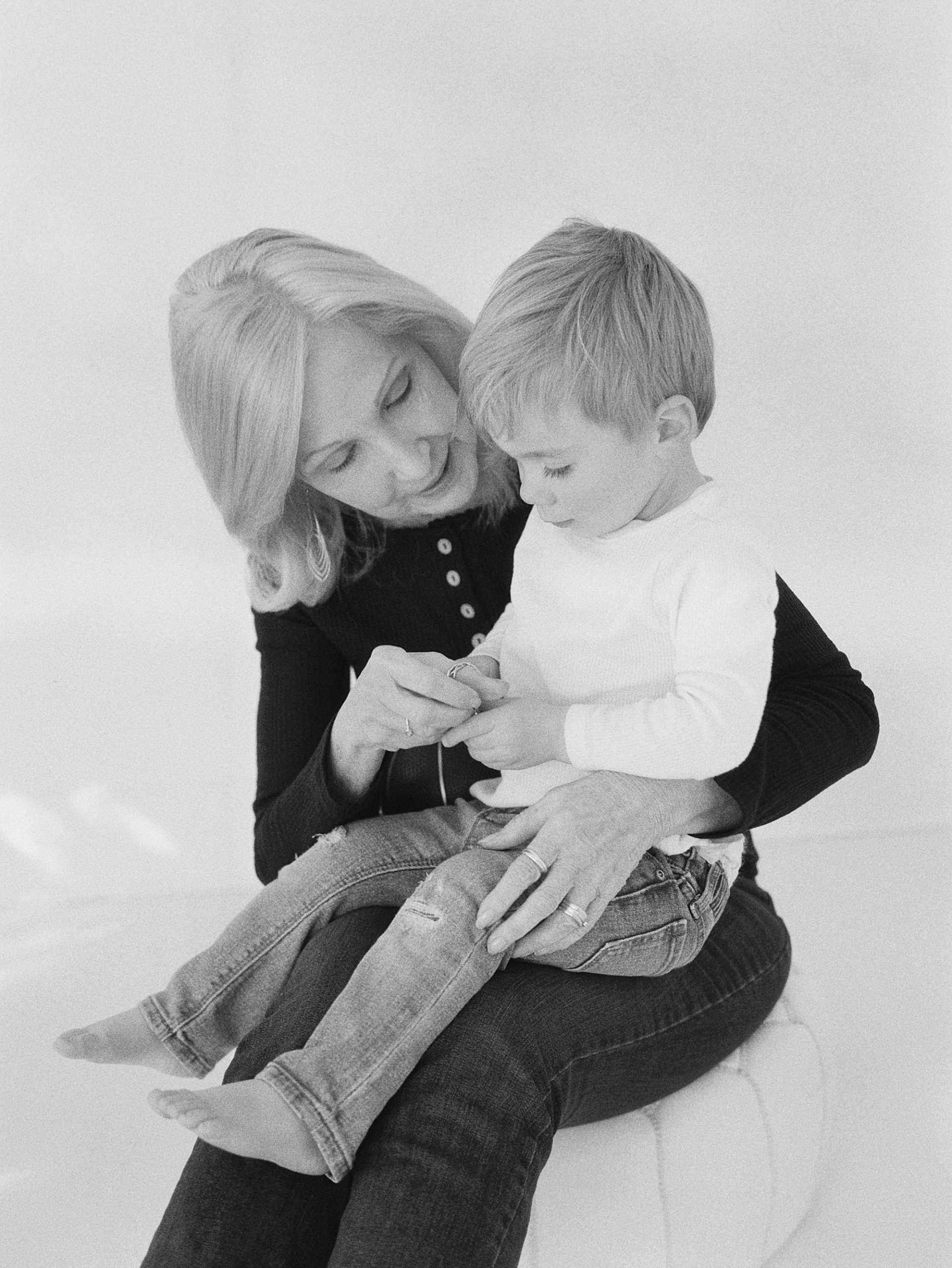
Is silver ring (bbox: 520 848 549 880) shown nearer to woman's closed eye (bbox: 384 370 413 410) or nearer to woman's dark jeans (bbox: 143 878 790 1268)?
woman's dark jeans (bbox: 143 878 790 1268)

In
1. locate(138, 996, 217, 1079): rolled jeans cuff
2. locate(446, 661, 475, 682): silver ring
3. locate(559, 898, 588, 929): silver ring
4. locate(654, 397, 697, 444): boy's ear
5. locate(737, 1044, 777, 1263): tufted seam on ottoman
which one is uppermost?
locate(654, 397, 697, 444): boy's ear

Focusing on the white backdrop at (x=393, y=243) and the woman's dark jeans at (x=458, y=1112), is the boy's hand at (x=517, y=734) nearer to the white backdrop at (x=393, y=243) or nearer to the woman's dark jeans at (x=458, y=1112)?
the woman's dark jeans at (x=458, y=1112)

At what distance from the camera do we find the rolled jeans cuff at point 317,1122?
159 centimetres

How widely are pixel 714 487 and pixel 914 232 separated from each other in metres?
2.01

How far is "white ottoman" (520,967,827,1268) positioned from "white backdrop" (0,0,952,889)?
1.85 m

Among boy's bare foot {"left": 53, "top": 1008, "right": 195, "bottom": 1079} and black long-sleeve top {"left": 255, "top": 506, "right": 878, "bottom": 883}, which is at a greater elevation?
black long-sleeve top {"left": 255, "top": 506, "right": 878, "bottom": 883}

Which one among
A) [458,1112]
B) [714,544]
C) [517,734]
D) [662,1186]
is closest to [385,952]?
[458,1112]

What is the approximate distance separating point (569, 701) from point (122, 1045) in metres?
0.74

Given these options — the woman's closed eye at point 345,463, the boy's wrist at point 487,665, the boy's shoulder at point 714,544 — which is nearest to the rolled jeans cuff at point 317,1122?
the boy's wrist at point 487,665

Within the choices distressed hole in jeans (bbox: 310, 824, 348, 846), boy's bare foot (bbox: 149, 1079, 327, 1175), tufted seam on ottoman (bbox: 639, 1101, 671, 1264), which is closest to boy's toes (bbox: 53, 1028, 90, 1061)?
boy's bare foot (bbox: 149, 1079, 327, 1175)

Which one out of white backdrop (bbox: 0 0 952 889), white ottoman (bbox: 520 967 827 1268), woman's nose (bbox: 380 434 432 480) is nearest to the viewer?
white ottoman (bbox: 520 967 827 1268)

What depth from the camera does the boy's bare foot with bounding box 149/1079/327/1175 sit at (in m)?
1.52

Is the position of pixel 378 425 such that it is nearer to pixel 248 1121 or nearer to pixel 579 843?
pixel 579 843

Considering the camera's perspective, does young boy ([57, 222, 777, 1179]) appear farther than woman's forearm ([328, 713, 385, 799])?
No
